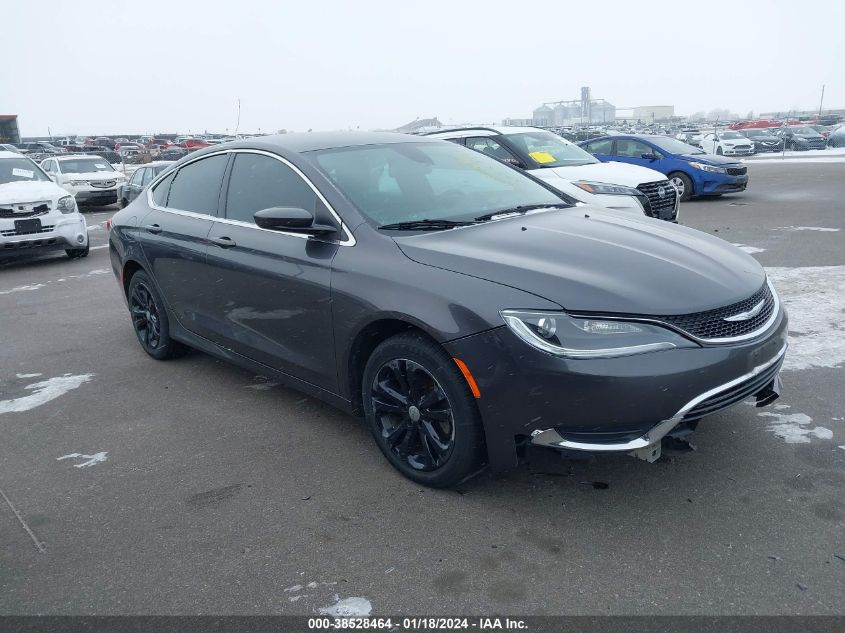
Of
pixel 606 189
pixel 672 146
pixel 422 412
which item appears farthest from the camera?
pixel 672 146

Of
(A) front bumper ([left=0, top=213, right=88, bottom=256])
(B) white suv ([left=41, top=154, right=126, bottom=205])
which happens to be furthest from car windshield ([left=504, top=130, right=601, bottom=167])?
(B) white suv ([left=41, top=154, right=126, bottom=205])

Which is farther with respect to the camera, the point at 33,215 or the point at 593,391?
the point at 33,215

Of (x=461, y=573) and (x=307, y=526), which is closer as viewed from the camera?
(x=461, y=573)

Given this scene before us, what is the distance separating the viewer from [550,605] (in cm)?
270

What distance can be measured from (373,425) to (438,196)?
1365mm

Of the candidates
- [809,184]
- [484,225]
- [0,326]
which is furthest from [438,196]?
[809,184]

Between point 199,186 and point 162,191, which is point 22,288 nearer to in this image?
point 162,191

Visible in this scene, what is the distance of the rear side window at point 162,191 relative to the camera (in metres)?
5.55

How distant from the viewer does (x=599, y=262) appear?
3.35 metres

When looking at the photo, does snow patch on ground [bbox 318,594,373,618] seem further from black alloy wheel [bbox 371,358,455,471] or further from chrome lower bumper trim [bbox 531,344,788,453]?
chrome lower bumper trim [bbox 531,344,788,453]

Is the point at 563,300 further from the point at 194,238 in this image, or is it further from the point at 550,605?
the point at 194,238

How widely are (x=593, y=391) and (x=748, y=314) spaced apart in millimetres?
916

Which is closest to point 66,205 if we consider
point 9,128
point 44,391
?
point 44,391

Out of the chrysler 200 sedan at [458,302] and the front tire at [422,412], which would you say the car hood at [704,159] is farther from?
the front tire at [422,412]
